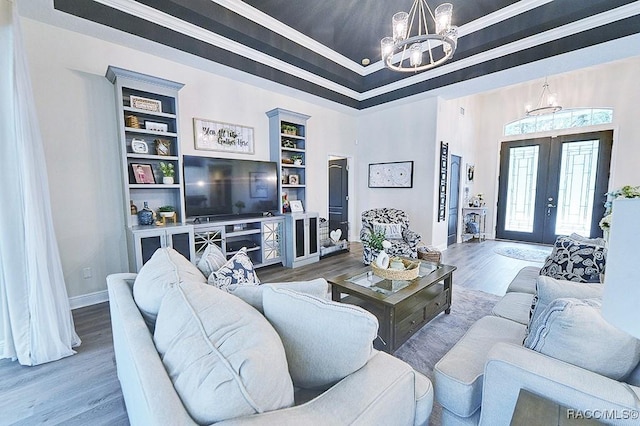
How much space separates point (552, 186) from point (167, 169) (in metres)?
7.42

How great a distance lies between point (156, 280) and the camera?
123 cm

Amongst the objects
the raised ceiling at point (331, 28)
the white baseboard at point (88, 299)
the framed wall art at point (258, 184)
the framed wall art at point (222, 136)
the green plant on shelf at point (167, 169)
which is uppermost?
the raised ceiling at point (331, 28)

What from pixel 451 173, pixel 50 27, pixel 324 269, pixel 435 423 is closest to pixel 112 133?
pixel 50 27

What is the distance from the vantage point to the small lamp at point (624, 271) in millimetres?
537

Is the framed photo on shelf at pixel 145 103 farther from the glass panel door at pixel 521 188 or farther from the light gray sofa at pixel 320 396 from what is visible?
the glass panel door at pixel 521 188

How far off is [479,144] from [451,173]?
5.86 ft

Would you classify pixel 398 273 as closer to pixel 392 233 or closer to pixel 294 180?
pixel 392 233

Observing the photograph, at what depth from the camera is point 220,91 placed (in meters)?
3.91

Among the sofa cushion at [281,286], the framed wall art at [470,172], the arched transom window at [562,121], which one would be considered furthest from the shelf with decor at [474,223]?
the sofa cushion at [281,286]

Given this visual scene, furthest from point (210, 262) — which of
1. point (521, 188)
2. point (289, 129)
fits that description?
point (521, 188)

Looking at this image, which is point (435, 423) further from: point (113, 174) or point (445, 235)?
point (445, 235)

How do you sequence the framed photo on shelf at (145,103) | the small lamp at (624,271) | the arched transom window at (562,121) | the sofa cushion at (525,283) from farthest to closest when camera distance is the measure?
the arched transom window at (562,121)
the framed photo on shelf at (145,103)
the sofa cushion at (525,283)
the small lamp at (624,271)

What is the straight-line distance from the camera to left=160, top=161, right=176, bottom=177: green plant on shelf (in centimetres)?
332

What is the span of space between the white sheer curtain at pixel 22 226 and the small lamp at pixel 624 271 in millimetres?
3033
